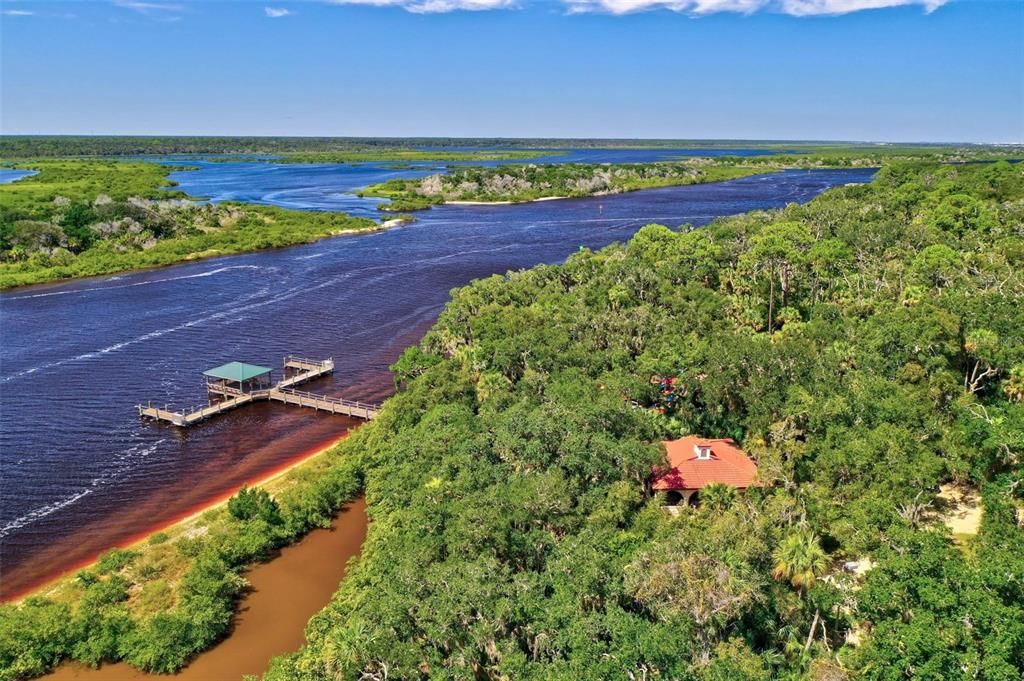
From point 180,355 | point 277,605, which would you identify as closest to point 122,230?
point 180,355

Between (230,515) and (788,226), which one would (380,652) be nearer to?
(230,515)

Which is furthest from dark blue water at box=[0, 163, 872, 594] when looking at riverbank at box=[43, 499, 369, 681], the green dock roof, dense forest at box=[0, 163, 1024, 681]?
riverbank at box=[43, 499, 369, 681]

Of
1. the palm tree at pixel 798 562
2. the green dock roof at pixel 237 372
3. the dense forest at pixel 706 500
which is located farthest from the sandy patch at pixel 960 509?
the green dock roof at pixel 237 372

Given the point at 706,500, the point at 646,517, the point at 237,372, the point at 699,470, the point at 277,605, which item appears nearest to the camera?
the point at 646,517

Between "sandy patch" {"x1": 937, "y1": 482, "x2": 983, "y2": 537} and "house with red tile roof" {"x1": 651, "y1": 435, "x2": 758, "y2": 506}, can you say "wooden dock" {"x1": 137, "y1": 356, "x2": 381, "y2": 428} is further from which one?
"sandy patch" {"x1": 937, "y1": 482, "x2": 983, "y2": 537}

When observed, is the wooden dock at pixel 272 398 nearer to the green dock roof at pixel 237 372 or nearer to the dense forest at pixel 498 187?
the green dock roof at pixel 237 372

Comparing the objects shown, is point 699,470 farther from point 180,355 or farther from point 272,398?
point 180,355
